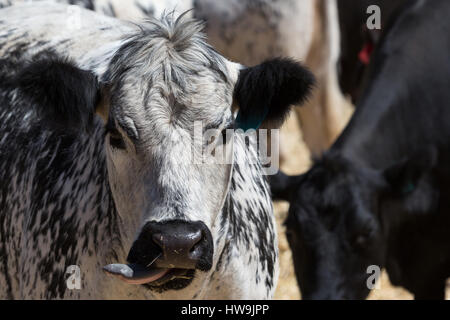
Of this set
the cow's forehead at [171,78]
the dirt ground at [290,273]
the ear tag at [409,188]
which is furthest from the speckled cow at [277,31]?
the cow's forehead at [171,78]

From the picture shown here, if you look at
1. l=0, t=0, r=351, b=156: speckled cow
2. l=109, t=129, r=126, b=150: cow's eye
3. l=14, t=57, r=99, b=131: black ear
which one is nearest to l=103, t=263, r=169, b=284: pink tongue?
l=109, t=129, r=126, b=150: cow's eye

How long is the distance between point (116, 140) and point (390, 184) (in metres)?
1.93

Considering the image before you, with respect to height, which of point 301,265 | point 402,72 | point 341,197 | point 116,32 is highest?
point 116,32

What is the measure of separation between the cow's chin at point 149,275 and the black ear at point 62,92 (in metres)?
0.55

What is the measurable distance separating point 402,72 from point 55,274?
2.67 m

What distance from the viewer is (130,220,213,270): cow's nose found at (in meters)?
2.86

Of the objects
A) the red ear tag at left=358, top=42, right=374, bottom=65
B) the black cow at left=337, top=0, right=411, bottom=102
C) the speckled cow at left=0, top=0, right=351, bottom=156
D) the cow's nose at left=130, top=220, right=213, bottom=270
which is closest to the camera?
the cow's nose at left=130, top=220, right=213, bottom=270

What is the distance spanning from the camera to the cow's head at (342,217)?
177 inches

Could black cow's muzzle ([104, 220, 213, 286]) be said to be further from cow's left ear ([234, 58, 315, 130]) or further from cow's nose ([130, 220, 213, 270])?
cow's left ear ([234, 58, 315, 130])

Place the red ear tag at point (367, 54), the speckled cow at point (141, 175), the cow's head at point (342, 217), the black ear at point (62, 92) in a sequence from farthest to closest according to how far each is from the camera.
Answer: the red ear tag at point (367, 54)
the cow's head at point (342, 217)
the black ear at point (62, 92)
the speckled cow at point (141, 175)

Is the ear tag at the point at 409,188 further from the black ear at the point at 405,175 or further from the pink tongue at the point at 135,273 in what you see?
the pink tongue at the point at 135,273
